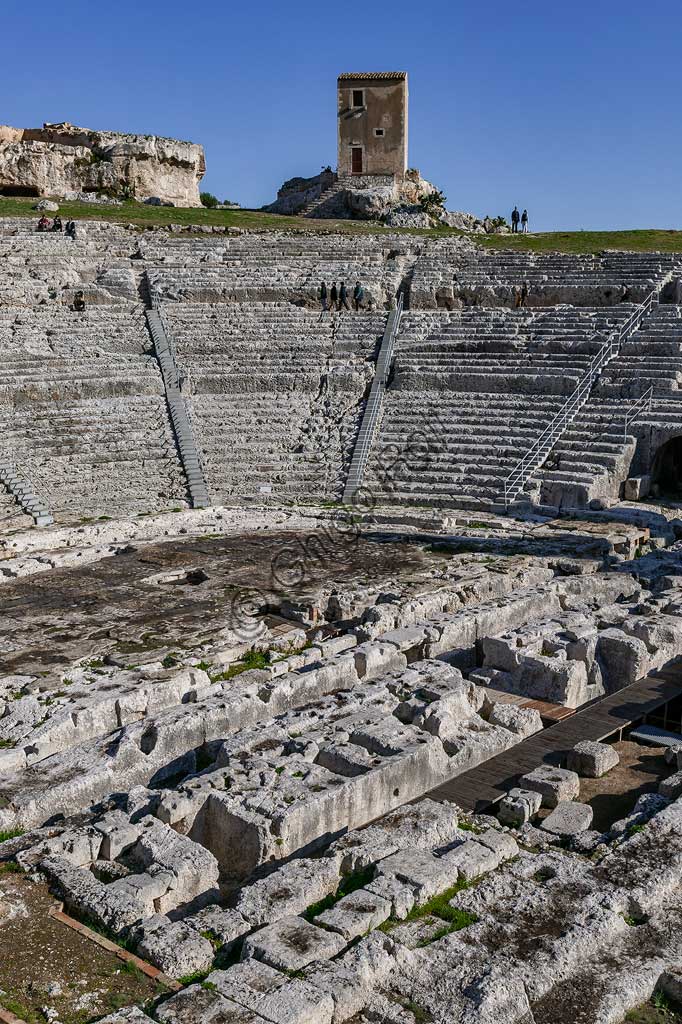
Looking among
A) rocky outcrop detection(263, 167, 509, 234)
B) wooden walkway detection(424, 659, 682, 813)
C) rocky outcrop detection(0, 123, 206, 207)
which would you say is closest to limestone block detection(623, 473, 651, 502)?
wooden walkway detection(424, 659, 682, 813)

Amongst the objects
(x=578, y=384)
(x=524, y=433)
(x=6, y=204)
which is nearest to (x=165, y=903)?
(x=524, y=433)

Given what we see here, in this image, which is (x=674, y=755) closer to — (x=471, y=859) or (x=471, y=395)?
(x=471, y=859)

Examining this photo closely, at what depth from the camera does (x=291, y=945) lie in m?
6.01

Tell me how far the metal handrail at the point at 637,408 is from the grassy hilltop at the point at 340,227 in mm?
8603

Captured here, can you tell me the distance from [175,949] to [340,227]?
29993 mm

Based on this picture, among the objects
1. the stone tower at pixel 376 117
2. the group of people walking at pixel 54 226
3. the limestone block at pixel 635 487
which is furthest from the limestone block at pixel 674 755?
the stone tower at pixel 376 117

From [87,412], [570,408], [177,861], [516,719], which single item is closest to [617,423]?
[570,408]

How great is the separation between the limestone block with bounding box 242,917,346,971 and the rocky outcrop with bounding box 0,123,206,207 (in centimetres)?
3547

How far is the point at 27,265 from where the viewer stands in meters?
27.0

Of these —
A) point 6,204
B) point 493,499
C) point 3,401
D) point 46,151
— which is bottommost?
point 493,499

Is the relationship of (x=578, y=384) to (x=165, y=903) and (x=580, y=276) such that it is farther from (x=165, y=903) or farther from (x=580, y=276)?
(x=165, y=903)

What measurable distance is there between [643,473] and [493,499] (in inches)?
132

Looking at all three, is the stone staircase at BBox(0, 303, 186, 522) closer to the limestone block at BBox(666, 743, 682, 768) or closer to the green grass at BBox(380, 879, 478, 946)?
the limestone block at BBox(666, 743, 682, 768)

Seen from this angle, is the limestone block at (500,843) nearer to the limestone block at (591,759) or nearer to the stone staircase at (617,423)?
the limestone block at (591,759)
